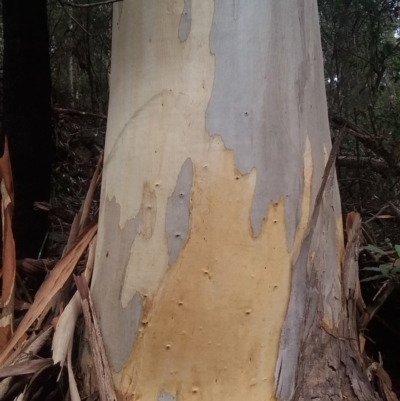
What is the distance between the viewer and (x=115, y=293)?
0.95 meters

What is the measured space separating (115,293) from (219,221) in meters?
0.25

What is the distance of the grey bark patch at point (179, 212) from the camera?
35.5 inches

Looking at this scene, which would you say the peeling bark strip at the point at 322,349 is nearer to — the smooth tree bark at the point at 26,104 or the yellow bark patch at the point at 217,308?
the yellow bark patch at the point at 217,308

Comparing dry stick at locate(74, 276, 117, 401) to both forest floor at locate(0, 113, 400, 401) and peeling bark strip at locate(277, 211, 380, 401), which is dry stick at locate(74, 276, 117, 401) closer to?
forest floor at locate(0, 113, 400, 401)

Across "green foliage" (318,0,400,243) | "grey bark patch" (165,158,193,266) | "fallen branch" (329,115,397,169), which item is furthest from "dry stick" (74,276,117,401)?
"fallen branch" (329,115,397,169)

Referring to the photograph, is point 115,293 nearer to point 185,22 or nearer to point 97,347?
point 97,347

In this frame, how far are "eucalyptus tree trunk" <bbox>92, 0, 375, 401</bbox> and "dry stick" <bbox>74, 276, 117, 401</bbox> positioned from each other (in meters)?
0.02

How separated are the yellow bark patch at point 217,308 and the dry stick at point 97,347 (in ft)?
0.09

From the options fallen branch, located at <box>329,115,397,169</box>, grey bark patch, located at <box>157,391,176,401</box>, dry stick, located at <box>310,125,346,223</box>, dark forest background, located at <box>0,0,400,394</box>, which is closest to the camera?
grey bark patch, located at <box>157,391,176,401</box>

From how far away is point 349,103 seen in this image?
13.8 ft

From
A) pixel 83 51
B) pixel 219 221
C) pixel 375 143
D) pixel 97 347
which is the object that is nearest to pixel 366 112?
pixel 375 143

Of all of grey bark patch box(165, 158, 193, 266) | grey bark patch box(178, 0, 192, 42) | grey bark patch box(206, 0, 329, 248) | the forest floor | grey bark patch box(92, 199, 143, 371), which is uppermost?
grey bark patch box(178, 0, 192, 42)

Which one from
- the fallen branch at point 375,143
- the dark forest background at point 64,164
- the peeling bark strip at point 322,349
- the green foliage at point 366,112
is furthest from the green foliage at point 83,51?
the peeling bark strip at point 322,349

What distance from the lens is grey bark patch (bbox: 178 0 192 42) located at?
3.12 feet
